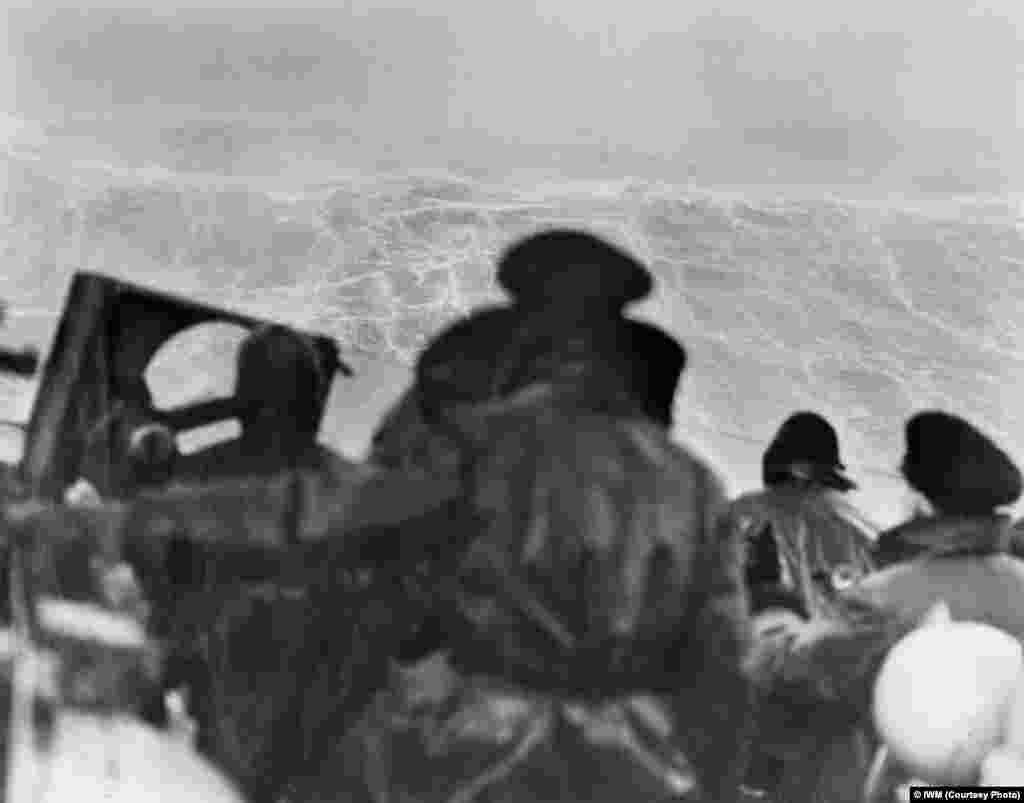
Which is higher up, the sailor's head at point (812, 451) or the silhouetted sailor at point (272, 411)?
the silhouetted sailor at point (272, 411)

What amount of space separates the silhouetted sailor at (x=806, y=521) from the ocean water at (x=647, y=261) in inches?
1.9

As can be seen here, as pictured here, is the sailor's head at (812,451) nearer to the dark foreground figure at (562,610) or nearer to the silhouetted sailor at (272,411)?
the dark foreground figure at (562,610)

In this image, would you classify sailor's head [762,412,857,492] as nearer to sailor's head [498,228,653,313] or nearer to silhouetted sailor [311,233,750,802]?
sailor's head [498,228,653,313]

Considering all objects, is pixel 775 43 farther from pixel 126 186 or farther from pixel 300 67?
pixel 126 186

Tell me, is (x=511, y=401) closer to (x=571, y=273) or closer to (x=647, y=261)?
(x=571, y=273)

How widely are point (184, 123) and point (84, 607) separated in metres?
1.18

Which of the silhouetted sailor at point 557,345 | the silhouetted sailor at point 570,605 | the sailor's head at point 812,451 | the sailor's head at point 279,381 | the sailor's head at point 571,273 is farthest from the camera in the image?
the sailor's head at point 812,451

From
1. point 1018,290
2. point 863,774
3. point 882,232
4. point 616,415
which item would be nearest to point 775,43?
point 882,232

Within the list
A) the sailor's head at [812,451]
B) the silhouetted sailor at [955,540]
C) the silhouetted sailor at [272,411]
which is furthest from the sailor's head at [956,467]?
the silhouetted sailor at [272,411]

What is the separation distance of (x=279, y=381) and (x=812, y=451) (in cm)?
123

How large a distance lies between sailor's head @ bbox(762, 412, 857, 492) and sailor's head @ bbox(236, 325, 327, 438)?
1063mm

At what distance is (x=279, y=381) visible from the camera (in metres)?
4.37

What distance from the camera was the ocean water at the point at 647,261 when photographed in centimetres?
449

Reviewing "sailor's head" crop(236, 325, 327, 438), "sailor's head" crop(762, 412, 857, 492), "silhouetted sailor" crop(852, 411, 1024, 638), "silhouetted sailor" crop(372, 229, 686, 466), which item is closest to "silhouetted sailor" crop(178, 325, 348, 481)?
"sailor's head" crop(236, 325, 327, 438)
